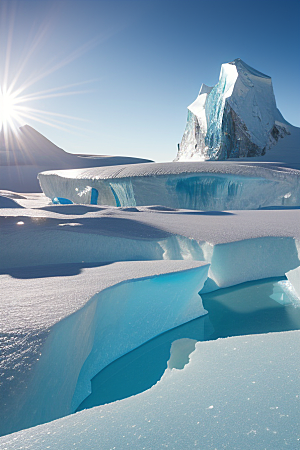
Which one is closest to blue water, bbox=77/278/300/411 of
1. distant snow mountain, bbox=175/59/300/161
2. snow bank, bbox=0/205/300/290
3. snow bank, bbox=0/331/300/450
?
snow bank, bbox=0/205/300/290

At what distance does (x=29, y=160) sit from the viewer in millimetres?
16609

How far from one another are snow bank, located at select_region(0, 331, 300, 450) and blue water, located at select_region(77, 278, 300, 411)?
0.27 metres

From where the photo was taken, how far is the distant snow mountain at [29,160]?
12992 mm

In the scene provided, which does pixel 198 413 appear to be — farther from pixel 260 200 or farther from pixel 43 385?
pixel 260 200

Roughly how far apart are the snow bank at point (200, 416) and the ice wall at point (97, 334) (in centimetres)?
10

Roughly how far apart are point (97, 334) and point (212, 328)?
0.64 meters

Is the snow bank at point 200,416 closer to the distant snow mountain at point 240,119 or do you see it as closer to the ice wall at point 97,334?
the ice wall at point 97,334

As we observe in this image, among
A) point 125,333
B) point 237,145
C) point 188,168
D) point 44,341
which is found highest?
point 237,145

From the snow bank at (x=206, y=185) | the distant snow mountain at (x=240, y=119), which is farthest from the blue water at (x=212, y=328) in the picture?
the distant snow mountain at (x=240, y=119)

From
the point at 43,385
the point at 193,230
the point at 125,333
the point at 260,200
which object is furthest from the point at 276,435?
the point at 260,200

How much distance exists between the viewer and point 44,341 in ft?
2.65

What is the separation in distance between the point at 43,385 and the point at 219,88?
738cm

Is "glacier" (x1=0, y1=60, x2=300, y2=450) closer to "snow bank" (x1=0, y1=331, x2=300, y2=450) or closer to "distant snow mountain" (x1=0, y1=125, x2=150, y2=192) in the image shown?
"snow bank" (x1=0, y1=331, x2=300, y2=450)

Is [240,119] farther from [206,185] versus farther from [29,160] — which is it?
[29,160]
